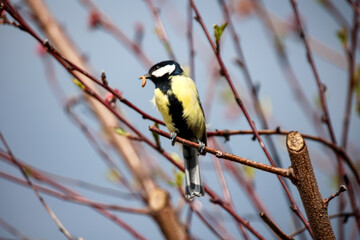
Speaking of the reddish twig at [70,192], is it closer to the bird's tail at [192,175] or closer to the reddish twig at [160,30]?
the bird's tail at [192,175]

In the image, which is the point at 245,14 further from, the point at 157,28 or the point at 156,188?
the point at 156,188

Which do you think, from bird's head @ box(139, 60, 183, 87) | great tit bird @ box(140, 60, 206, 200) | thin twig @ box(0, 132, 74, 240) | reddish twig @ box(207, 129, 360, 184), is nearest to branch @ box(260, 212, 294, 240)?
reddish twig @ box(207, 129, 360, 184)

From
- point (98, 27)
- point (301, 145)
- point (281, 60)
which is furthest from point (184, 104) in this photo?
point (98, 27)

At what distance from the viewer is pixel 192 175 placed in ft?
6.51

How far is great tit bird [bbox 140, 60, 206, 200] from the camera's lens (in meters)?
1.96

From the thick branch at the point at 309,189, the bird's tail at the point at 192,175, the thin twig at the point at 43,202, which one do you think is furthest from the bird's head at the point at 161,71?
the thick branch at the point at 309,189

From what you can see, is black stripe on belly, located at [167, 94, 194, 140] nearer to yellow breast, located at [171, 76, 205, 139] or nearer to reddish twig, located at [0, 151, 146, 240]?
yellow breast, located at [171, 76, 205, 139]

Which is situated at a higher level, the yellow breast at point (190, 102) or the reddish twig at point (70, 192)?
the yellow breast at point (190, 102)

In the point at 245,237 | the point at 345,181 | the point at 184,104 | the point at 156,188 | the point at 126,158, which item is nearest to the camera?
the point at 245,237

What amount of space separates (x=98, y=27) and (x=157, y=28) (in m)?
0.93

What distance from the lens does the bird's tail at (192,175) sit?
71.2 inches

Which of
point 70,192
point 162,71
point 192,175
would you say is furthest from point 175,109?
point 70,192

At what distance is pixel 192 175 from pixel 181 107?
1.35 ft

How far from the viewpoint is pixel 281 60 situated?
2043 millimetres
